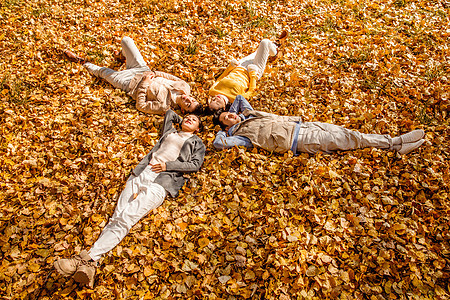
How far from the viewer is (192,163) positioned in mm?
3652

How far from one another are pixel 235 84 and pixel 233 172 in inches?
72.1

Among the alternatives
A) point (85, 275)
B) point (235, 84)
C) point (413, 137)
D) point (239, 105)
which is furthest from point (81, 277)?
point (413, 137)

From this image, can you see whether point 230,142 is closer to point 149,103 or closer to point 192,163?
point 192,163

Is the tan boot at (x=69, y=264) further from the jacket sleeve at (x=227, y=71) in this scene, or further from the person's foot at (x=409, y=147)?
the person's foot at (x=409, y=147)

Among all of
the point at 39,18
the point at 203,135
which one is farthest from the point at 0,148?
the point at 39,18

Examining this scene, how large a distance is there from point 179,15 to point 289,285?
19.5 ft

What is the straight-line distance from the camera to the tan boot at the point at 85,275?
2627mm

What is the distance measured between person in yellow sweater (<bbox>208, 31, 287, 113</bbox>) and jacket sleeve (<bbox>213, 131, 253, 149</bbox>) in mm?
724

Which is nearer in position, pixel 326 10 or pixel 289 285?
pixel 289 285

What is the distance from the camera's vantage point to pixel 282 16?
629cm

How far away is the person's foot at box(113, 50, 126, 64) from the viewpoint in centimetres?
523

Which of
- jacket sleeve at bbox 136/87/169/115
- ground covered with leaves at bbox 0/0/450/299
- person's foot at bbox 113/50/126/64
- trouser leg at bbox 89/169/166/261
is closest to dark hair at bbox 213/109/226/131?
ground covered with leaves at bbox 0/0/450/299

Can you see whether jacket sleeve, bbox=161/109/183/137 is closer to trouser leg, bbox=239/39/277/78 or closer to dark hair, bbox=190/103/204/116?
dark hair, bbox=190/103/204/116

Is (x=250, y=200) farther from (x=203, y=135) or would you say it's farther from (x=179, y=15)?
(x=179, y=15)
